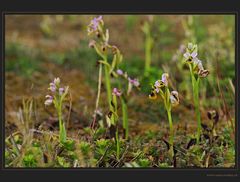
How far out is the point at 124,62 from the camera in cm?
451

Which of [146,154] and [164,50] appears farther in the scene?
[164,50]

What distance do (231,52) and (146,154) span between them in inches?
85.4

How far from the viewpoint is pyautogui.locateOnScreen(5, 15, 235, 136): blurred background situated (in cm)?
351

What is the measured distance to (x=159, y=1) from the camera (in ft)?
8.52

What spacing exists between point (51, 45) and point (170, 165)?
2997mm

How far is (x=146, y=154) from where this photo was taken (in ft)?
8.43

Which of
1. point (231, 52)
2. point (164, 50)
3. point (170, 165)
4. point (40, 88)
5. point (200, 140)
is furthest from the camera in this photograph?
point (164, 50)

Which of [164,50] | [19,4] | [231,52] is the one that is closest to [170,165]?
[19,4]

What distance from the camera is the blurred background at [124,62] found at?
11.5 feet
